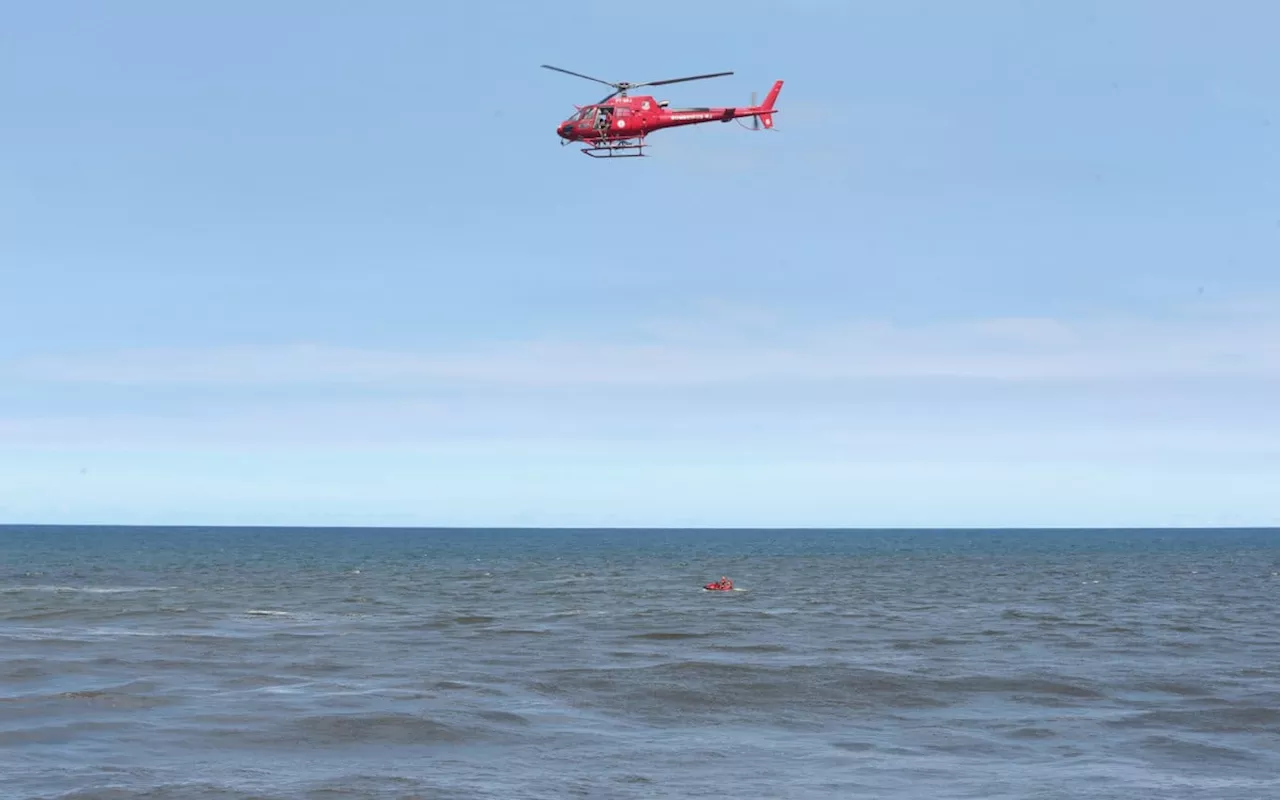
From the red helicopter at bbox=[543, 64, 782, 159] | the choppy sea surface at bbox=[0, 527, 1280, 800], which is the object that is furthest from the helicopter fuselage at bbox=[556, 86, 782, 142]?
the choppy sea surface at bbox=[0, 527, 1280, 800]

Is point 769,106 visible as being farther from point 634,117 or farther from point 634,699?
point 634,699

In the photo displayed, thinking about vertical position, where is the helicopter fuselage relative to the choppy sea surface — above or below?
above

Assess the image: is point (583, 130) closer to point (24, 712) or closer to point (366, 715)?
point (366, 715)

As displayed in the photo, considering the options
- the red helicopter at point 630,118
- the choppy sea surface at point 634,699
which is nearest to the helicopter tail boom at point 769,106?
the red helicopter at point 630,118

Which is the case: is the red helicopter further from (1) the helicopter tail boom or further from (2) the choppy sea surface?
(2) the choppy sea surface

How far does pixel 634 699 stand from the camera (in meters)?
41.5

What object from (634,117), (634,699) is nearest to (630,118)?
(634,117)

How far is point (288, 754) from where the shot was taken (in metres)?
31.7

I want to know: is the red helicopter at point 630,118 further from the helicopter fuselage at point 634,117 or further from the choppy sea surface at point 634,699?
the choppy sea surface at point 634,699

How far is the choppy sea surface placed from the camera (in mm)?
29531

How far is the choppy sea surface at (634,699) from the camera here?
2953 centimetres

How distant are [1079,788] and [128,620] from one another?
5436 cm

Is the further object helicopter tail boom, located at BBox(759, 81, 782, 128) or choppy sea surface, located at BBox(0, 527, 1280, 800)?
helicopter tail boom, located at BBox(759, 81, 782, 128)

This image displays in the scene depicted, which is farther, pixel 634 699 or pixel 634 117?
pixel 634 117
